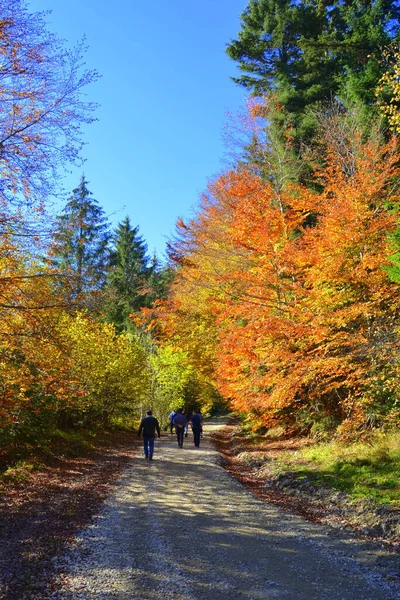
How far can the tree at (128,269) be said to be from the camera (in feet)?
126

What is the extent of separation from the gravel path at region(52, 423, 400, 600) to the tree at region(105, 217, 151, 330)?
29684 millimetres

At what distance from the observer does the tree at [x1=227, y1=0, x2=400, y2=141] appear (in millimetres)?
18266

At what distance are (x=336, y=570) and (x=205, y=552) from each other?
164 cm

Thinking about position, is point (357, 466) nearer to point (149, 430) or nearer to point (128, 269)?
point (149, 430)

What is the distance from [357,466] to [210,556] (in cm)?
575

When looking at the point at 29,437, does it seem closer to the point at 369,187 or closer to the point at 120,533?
the point at 120,533

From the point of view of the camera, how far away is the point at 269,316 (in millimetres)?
12547

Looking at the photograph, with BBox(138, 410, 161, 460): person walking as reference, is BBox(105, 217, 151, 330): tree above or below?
above

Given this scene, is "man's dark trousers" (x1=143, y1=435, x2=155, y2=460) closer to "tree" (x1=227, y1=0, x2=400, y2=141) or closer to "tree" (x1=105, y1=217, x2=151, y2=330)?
"tree" (x1=227, y1=0, x2=400, y2=141)

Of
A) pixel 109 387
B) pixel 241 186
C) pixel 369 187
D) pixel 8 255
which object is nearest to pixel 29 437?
pixel 109 387

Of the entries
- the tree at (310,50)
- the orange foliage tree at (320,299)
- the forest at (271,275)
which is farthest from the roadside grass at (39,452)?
the tree at (310,50)

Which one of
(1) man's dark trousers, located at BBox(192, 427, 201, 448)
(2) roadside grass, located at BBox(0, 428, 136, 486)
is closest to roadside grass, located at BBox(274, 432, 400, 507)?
(1) man's dark trousers, located at BBox(192, 427, 201, 448)

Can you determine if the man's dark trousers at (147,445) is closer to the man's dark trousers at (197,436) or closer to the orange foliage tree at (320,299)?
the orange foliage tree at (320,299)

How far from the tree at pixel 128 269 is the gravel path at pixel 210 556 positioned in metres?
29.7
